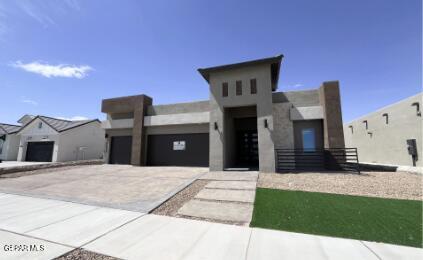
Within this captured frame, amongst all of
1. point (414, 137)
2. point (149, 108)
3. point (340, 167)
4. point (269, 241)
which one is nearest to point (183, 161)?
point (149, 108)

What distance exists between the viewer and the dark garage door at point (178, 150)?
16500 millimetres

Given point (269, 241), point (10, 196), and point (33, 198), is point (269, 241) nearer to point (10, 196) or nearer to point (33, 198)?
point (33, 198)

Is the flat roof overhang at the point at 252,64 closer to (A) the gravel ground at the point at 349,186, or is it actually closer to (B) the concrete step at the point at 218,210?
(A) the gravel ground at the point at 349,186

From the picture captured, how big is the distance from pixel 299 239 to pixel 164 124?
1490 centimetres

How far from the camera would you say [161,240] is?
13.4 feet

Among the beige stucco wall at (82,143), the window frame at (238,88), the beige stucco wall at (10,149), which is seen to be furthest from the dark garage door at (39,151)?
the window frame at (238,88)

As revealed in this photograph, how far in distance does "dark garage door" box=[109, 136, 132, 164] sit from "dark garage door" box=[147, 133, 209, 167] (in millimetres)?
2572

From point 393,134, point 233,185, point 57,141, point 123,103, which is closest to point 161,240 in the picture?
point 233,185

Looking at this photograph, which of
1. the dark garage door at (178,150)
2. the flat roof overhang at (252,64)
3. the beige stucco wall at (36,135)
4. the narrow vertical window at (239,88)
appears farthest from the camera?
the beige stucco wall at (36,135)

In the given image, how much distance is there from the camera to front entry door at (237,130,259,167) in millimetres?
16516

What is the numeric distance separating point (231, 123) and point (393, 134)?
50.8 ft

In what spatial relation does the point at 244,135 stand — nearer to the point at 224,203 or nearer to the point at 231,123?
the point at 231,123

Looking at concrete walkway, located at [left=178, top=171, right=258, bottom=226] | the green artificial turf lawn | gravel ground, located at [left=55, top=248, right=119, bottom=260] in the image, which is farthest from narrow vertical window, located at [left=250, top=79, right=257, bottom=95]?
gravel ground, located at [left=55, top=248, right=119, bottom=260]

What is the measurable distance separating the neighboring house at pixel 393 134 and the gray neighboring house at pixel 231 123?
7.73 metres
